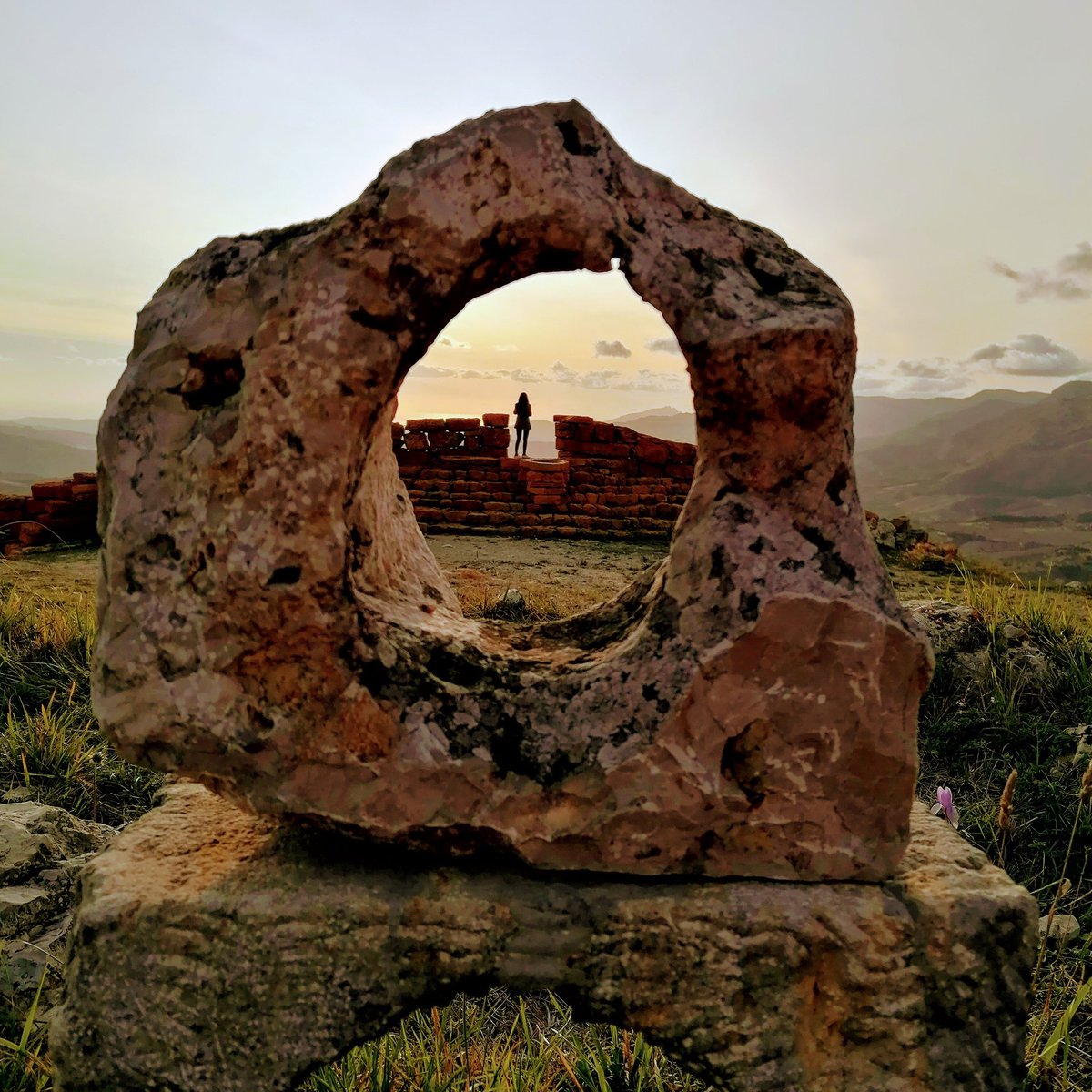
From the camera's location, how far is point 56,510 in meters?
9.41

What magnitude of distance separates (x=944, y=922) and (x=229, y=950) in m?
1.31

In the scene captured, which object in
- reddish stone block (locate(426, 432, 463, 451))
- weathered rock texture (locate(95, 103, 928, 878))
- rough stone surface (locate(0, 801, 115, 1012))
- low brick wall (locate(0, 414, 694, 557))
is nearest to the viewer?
weathered rock texture (locate(95, 103, 928, 878))

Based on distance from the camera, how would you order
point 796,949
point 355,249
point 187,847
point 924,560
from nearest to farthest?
point 355,249 → point 796,949 → point 187,847 → point 924,560

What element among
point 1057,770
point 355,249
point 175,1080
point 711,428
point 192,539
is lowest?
point 175,1080

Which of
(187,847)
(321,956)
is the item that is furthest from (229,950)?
(187,847)

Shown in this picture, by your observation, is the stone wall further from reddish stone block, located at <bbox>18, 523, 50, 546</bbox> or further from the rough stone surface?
the rough stone surface

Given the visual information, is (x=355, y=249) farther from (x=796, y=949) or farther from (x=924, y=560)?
(x=924, y=560)

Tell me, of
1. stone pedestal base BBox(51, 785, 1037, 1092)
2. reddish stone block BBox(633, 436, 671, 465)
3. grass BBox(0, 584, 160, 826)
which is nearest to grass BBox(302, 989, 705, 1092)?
stone pedestal base BBox(51, 785, 1037, 1092)

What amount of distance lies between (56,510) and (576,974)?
9408mm

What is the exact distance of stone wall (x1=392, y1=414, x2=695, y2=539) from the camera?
11.0m

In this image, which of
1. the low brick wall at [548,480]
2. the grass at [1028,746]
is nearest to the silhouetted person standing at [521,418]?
the low brick wall at [548,480]

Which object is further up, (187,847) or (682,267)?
(682,267)

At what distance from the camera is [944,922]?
64.9 inches

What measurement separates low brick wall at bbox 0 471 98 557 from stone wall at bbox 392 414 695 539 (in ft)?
11.7
